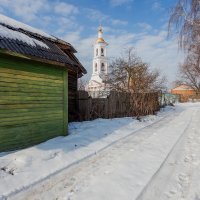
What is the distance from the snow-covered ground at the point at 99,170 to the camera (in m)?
3.89

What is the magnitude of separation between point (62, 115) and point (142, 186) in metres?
4.75

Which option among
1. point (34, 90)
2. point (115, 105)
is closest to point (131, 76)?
point (115, 105)

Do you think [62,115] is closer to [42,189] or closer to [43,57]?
[43,57]

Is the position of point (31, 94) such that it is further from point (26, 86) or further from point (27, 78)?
point (27, 78)

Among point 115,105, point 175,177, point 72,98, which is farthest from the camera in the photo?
point 115,105

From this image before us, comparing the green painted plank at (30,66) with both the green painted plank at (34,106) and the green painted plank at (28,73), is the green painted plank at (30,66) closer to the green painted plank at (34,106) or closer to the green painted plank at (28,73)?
the green painted plank at (28,73)

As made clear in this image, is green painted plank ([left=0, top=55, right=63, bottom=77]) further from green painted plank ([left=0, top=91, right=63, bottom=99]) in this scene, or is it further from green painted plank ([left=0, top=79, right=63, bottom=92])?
green painted plank ([left=0, top=91, right=63, bottom=99])

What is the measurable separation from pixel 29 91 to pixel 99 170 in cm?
325

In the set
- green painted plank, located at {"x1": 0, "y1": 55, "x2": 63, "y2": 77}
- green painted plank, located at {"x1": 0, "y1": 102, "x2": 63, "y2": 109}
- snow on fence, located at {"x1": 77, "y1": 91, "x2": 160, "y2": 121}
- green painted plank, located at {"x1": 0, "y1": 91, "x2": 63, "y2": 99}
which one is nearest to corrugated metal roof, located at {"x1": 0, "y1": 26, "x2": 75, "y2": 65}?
green painted plank, located at {"x1": 0, "y1": 55, "x2": 63, "y2": 77}

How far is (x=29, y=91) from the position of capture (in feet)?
22.4

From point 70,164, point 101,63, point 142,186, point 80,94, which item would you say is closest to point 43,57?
point 70,164

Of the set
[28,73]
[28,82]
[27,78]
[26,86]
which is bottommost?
[26,86]

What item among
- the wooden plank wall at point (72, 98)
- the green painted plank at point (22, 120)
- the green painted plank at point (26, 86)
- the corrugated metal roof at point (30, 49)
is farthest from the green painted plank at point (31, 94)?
the wooden plank wall at point (72, 98)

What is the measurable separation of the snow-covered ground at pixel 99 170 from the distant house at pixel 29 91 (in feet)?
1.60
